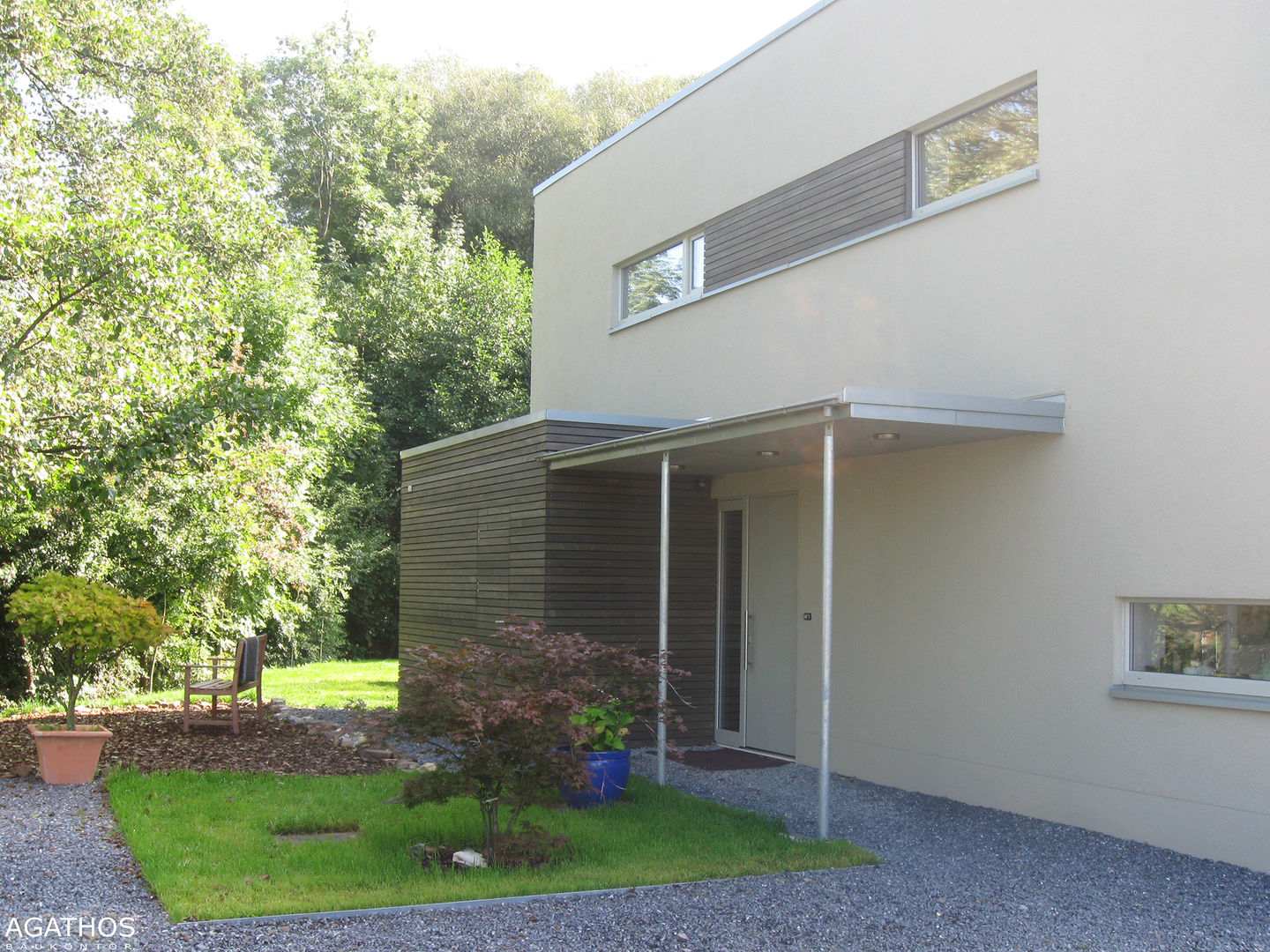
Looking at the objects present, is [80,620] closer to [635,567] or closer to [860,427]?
[635,567]

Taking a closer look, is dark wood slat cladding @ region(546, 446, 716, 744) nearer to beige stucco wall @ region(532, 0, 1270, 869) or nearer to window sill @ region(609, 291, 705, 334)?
beige stucco wall @ region(532, 0, 1270, 869)

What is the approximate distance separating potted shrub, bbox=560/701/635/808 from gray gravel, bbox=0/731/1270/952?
1451mm

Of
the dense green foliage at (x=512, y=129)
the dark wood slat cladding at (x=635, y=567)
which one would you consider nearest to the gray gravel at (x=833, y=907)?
the dark wood slat cladding at (x=635, y=567)

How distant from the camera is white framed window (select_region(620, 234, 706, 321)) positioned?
1184 centimetres

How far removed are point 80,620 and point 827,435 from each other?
6.27m

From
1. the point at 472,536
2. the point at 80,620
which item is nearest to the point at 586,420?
the point at 472,536

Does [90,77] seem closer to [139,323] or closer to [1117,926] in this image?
[139,323]

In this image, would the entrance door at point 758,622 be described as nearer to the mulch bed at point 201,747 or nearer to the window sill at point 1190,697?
the mulch bed at point 201,747

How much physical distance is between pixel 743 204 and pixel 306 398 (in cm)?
1061

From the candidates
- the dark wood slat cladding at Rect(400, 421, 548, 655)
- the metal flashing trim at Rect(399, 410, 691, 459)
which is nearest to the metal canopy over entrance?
the metal flashing trim at Rect(399, 410, 691, 459)

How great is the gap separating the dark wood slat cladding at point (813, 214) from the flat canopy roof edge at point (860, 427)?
82.4 inches

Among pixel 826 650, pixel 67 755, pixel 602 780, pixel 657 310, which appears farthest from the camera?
pixel 657 310

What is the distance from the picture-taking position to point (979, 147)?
825 cm

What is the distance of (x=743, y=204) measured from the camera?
425 inches
